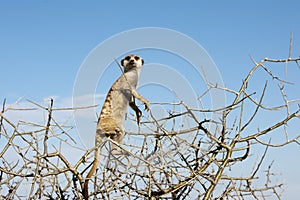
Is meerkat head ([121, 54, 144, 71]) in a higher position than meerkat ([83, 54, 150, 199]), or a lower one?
higher

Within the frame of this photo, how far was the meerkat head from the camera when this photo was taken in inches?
189

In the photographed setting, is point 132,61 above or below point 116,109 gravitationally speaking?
above

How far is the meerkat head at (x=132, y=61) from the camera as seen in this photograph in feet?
15.8

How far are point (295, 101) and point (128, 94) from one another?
87.0 inches

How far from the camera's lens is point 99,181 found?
2584 millimetres

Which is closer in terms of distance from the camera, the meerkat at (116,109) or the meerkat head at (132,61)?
the meerkat at (116,109)

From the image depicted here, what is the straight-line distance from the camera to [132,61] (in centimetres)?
480

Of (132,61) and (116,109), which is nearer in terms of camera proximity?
(116,109)

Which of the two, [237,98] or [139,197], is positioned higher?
[237,98]

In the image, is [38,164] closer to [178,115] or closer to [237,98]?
[178,115]

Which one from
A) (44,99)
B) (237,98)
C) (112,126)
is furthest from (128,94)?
(237,98)

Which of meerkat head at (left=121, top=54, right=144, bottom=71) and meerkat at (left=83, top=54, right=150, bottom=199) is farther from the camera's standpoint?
meerkat head at (left=121, top=54, right=144, bottom=71)

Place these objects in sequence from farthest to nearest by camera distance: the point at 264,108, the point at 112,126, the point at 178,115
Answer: the point at 112,126 → the point at 178,115 → the point at 264,108

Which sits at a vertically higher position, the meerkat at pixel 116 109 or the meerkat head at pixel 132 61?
the meerkat head at pixel 132 61
